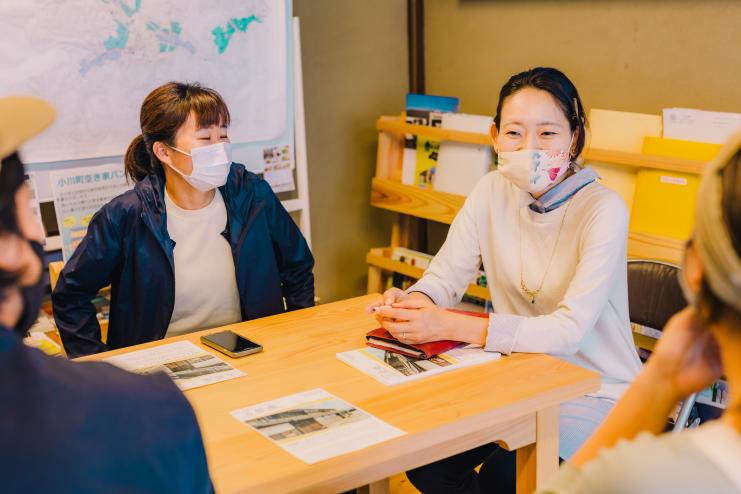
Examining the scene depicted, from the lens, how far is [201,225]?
7.68 feet

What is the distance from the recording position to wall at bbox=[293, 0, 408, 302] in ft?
12.0

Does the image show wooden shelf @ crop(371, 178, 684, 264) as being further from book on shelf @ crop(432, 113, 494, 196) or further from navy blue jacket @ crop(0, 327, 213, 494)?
navy blue jacket @ crop(0, 327, 213, 494)

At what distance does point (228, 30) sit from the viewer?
299 cm

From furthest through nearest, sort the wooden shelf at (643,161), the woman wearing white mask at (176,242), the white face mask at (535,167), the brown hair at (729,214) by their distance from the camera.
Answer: the wooden shelf at (643,161), the woman wearing white mask at (176,242), the white face mask at (535,167), the brown hair at (729,214)

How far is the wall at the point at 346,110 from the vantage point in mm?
3656

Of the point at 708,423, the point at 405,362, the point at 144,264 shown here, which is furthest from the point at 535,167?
the point at 708,423

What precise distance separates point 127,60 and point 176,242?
0.82 m

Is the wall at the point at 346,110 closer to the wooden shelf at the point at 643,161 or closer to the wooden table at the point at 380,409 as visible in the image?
the wooden shelf at the point at 643,161

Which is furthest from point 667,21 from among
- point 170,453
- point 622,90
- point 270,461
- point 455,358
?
point 170,453

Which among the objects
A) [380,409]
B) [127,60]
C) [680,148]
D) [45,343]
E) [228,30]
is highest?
[228,30]

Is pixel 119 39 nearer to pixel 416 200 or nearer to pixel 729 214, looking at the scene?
pixel 416 200

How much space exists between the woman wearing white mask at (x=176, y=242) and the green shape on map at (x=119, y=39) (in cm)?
49

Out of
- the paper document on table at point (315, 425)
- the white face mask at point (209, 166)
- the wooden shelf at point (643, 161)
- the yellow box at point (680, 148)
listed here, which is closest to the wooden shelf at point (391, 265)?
the wooden shelf at point (643, 161)

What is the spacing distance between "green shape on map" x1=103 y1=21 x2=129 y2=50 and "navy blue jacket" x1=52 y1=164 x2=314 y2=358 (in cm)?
67
